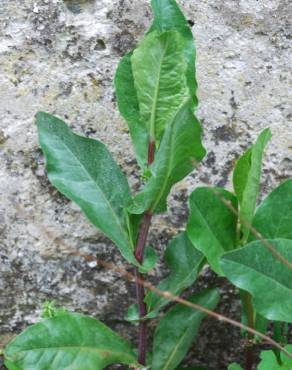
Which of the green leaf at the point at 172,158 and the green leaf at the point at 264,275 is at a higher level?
the green leaf at the point at 172,158

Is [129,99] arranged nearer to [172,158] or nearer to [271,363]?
[172,158]

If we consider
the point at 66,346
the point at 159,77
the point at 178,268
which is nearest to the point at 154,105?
the point at 159,77

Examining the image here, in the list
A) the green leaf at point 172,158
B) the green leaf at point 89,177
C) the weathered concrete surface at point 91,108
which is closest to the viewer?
the green leaf at point 172,158

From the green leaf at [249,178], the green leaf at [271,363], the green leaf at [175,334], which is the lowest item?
the green leaf at [175,334]

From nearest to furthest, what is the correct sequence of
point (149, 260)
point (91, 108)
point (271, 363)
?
point (271, 363) < point (149, 260) < point (91, 108)

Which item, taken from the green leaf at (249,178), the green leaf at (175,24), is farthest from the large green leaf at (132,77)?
the green leaf at (249,178)

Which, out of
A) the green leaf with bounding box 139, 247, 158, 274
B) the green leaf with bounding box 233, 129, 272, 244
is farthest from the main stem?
the green leaf with bounding box 233, 129, 272, 244

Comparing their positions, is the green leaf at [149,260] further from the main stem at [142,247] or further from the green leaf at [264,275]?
the green leaf at [264,275]
